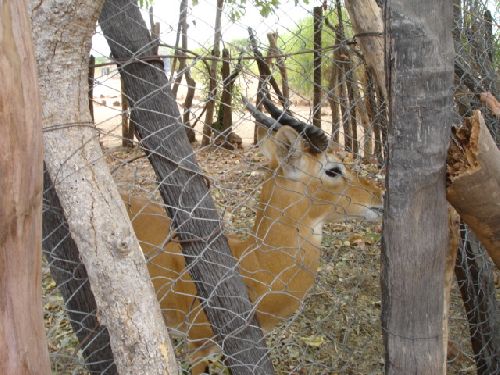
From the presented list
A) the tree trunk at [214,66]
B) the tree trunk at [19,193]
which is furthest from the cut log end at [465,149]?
the tree trunk at [19,193]

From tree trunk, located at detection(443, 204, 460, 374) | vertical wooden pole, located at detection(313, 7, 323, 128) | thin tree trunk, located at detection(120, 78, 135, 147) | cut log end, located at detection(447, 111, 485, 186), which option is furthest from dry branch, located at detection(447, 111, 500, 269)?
thin tree trunk, located at detection(120, 78, 135, 147)

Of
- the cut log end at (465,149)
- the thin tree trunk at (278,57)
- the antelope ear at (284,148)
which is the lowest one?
the antelope ear at (284,148)

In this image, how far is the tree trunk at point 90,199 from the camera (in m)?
1.43

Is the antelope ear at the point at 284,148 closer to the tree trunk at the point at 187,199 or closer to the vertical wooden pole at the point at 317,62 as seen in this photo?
the vertical wooden pole at the point at 317,62

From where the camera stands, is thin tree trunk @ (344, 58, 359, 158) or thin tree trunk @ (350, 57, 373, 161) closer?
thin tree trunk @ (344, 58, 359, 158)

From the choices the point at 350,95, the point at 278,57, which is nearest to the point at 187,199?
the point at 278,57

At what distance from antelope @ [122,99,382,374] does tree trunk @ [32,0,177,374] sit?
4.18 ft

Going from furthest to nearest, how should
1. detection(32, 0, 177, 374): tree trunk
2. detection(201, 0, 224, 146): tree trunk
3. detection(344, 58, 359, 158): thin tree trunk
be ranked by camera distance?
detection(344, 58, 359, 158): thin tree trunk, detection(201, 0, 224, 146): tree trunk, detection(32, 0, 177, 374): tree trunk

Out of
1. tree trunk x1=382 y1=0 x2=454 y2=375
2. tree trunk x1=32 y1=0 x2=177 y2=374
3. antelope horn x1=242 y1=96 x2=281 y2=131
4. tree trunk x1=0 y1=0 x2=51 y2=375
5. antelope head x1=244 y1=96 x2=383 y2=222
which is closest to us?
tree trunk x1=0 y1=0 x2=51 y2=375

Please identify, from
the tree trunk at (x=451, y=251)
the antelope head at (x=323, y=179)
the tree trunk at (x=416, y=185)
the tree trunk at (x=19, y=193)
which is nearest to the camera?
the tree trunk at (x=19, y=193)

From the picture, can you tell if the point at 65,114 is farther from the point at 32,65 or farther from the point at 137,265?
the point at 32,65

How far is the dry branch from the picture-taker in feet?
5.21

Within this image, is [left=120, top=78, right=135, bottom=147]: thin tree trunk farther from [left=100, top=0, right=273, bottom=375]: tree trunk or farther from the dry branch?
the dry branch

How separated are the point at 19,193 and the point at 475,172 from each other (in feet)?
3.70
